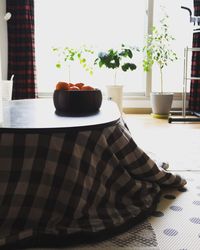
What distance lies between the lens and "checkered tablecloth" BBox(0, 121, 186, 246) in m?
1.12

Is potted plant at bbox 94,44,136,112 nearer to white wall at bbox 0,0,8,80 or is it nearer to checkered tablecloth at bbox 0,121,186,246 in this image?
white wall at bbox 0,0,8,80

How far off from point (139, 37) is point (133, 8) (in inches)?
15.3

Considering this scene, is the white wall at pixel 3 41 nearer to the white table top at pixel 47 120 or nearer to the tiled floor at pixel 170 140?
the tiled floor at pixel 170 140

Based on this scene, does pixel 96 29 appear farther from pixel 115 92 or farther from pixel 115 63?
pixel 115 92

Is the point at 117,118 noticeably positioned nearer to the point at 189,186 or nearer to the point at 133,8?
the point at 189,186

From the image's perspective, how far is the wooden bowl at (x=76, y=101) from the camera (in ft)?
4.99

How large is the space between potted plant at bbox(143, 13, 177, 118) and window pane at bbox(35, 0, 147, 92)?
306mm

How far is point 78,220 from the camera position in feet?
3.93

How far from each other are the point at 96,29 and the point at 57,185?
11.6ft

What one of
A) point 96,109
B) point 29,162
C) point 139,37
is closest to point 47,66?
point 139,37

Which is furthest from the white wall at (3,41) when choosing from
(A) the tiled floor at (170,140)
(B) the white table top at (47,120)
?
(B) the white table top at (47,120)

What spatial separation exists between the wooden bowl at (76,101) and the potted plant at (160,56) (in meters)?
2.61

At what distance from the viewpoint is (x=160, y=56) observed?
405 centimetres

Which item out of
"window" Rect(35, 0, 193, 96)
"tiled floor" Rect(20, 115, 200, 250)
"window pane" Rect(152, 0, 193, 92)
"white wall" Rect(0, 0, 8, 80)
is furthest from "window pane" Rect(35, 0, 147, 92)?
"tiled floor" Rect(20, 115, 200, 250)
